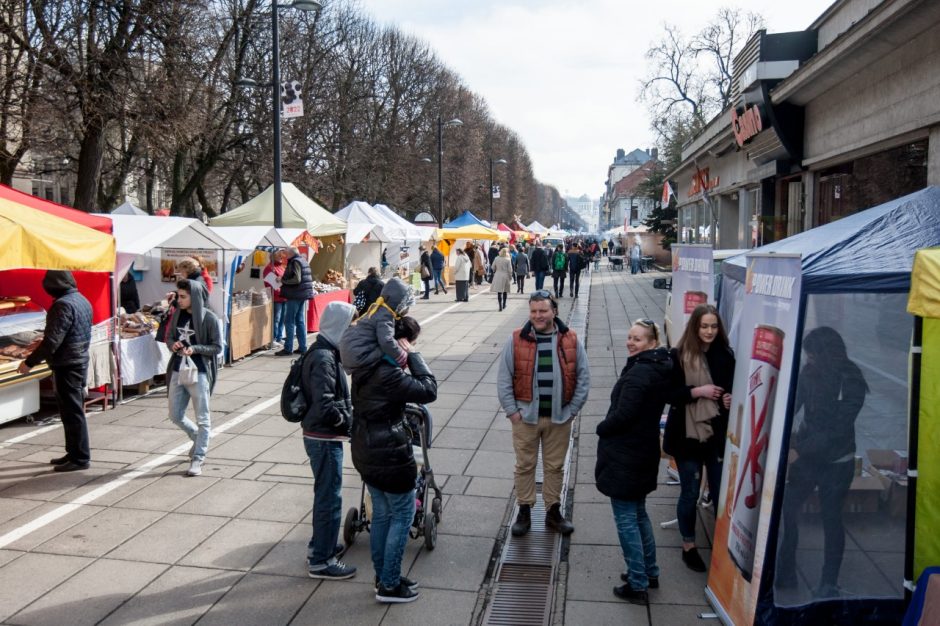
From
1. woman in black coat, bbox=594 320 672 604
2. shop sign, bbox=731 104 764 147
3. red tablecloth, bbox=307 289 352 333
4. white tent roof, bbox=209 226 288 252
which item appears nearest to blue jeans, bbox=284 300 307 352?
white tent roof, bbox=209 226 288 252

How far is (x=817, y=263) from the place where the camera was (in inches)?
154

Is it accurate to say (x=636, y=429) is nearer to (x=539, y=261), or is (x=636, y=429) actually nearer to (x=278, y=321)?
(x=278, y=321)

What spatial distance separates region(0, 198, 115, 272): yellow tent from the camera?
673 centimetres

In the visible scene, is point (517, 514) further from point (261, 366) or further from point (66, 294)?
point (261, 366)

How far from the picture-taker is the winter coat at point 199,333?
6980 millimetres

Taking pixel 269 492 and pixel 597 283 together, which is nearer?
pixel 269 492

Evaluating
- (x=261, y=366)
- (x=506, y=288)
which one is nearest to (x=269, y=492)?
(x=261, y=366)

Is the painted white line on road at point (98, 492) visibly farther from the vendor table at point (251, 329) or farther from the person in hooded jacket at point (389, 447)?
the vendor table at point (251, 329)

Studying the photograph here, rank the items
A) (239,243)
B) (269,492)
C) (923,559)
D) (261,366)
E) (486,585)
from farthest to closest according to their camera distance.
Result: 1. (239,243)
2. (261,366)
3. (269,492)
4. (486,585)
5. (923,559)

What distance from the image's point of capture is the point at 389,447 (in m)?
4.50

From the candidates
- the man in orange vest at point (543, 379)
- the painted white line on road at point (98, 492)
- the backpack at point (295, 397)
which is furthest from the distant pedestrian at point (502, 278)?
the backpack at point (295, 397)

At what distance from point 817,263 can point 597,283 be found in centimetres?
2984

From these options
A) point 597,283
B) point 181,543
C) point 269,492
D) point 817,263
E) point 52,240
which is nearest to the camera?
point 817,263

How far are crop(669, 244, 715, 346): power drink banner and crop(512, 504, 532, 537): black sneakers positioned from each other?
225cm
